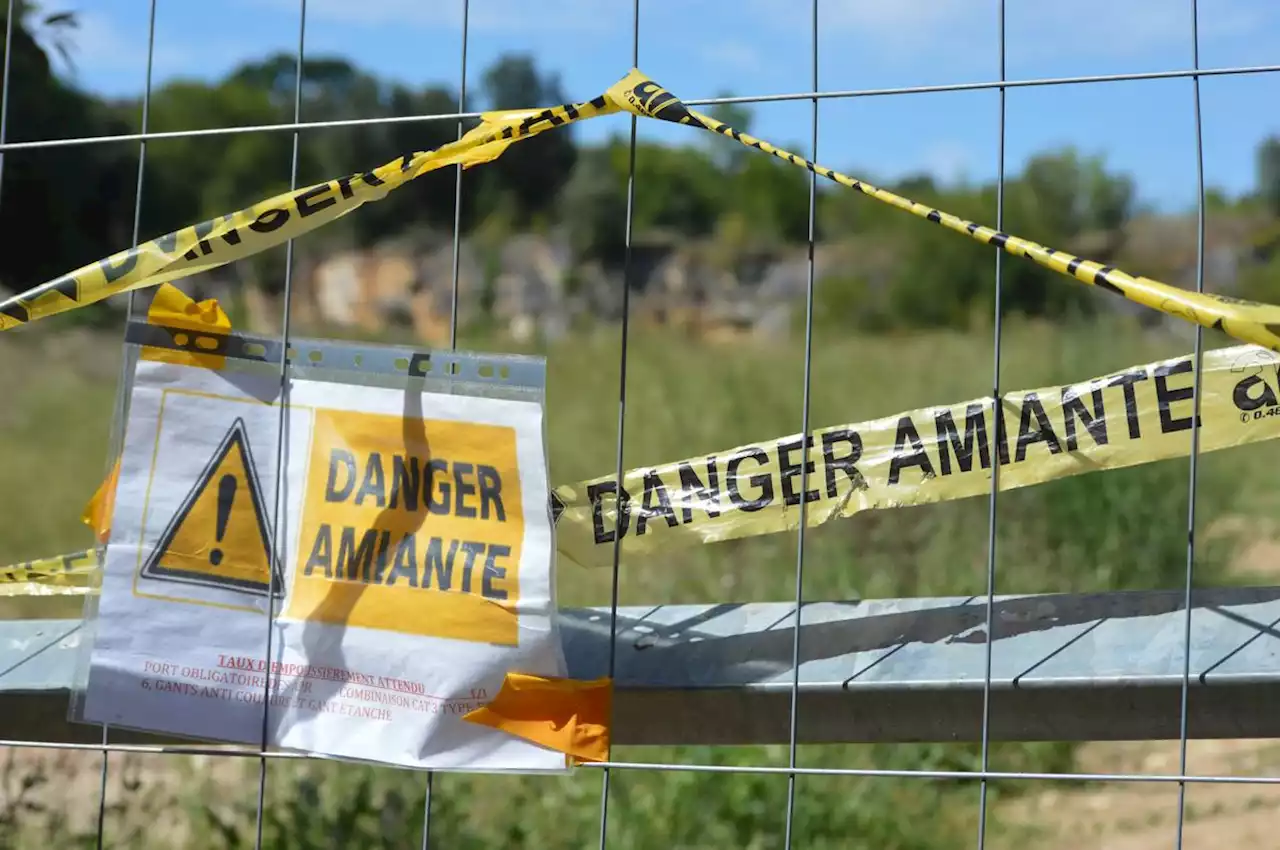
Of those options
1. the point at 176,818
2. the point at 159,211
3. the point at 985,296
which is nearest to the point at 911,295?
the point at 985,296

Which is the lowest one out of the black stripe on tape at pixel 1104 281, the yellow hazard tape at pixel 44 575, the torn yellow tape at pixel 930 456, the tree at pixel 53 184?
the yellow hazard tape at pixel 44 575

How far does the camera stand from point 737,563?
282 inches

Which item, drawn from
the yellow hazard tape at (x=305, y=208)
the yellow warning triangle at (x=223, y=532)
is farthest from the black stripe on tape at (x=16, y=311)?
the yellow warning triangle at (x=223, y=532)

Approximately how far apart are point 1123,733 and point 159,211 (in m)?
21.4

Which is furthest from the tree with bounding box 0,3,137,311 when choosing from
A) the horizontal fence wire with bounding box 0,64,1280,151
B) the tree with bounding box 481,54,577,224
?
the tree with bounding box 481,54,577,224

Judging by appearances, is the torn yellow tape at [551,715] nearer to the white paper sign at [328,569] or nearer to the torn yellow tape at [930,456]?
the white paper sign at [328,569]

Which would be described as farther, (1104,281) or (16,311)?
(16,311)

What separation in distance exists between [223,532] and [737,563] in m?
5.53

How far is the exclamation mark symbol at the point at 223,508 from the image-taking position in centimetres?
179

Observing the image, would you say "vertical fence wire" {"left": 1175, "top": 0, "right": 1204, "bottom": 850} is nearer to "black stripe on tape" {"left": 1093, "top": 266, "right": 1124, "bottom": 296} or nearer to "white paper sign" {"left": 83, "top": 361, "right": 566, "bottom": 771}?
"black stripe on tape" {"left": 1093, "top": 266, "right": 1124, "bottom": 296}

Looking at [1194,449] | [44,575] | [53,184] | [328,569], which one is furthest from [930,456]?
[53,184]

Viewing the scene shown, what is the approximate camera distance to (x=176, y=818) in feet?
13.5

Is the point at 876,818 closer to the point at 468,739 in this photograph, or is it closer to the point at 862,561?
the point at 862,561

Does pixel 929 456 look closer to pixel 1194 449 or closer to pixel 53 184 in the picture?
pixel 1194 449
